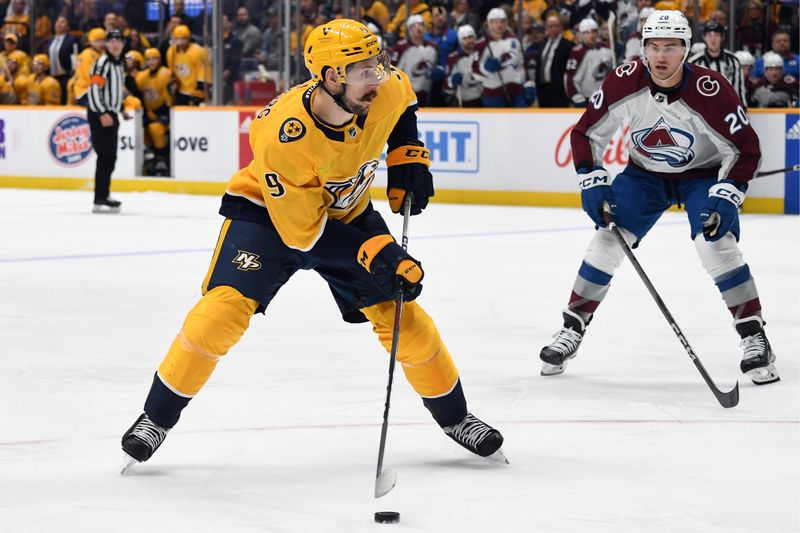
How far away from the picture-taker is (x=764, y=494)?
3.09 m

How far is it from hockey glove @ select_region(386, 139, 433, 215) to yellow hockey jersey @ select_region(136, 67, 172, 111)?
11.5 metres

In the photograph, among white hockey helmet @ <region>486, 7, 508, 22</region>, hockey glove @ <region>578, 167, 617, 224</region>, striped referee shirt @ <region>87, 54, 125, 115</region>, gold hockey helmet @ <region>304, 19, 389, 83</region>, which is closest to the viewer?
gold hockey helmet @ <region>304, 19, 389, 83</region>

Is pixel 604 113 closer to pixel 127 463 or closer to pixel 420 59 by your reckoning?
pixel 127 463

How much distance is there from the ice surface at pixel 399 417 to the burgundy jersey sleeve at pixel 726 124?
0.71 m

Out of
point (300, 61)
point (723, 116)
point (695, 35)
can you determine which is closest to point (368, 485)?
point (723, 116)

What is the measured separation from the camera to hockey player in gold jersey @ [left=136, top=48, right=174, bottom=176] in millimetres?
14570

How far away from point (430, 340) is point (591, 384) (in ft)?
4.15

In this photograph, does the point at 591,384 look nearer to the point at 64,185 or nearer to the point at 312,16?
the point at 312,16

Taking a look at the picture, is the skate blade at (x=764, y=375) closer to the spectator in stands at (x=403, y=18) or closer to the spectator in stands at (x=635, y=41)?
the spectator in stands at (x=635, y=41)

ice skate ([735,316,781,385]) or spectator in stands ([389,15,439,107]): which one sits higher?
spectator in stands ([389,15,439,107])

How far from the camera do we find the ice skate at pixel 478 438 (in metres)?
3.38

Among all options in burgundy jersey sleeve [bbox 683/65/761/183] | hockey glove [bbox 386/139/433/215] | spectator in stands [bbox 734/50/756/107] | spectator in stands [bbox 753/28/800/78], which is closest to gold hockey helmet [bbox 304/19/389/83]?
hockey glove [bbox 386/139/433/215]

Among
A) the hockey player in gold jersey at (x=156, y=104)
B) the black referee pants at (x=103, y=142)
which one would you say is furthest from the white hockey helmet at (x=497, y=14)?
the hockey player in gold jersey at (x=156, y=104)

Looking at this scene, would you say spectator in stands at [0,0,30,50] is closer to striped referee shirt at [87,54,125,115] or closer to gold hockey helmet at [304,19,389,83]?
striped referee shirt at [87,54,125,115]
